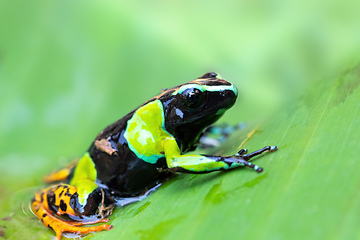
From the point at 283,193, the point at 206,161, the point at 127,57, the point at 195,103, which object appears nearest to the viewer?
the point at 283,193

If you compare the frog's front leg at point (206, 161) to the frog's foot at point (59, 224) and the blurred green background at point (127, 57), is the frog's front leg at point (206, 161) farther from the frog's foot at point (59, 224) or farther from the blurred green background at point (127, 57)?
the blurred green background at point (127, 57)

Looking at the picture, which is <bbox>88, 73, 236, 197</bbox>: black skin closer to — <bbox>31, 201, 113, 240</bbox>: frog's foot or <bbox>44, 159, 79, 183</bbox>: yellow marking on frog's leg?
<bbox>31, 201, 113, 240</bbox>: frog's foot

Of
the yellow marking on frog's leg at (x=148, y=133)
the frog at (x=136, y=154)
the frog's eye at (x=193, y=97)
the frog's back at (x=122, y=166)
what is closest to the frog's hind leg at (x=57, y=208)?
the frog at (x=136, y=154)

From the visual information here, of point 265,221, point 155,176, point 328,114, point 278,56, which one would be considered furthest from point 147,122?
point 278,56

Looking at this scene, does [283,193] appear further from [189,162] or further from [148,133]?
[148,133]

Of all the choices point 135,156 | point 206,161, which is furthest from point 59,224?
point 206,161

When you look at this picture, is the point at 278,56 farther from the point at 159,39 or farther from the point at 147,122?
the point at 147,122
